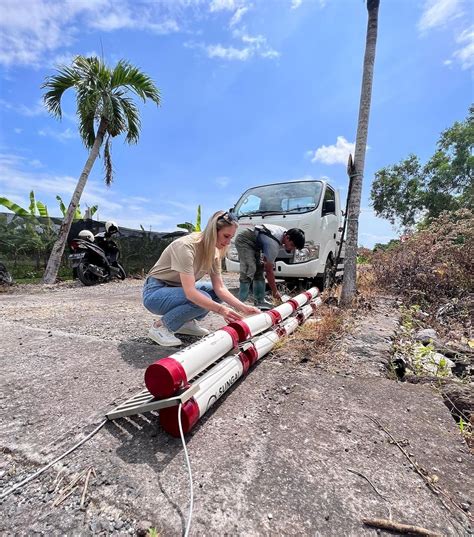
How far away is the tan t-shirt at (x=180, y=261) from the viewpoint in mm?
2285

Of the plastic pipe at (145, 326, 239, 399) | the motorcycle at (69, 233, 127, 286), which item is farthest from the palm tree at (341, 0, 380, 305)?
the motorcycle at (69, 233, 127, 286)

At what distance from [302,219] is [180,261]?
3.18 metres

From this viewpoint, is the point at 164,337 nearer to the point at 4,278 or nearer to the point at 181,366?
the point at 181,366

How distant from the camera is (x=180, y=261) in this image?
2.29m

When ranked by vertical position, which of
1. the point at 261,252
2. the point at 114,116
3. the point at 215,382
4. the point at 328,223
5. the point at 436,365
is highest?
the point at 114,116

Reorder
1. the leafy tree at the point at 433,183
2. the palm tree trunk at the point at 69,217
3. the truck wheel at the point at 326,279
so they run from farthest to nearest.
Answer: the leafy tree at the point at 433,183 → the palm tree trunk at the point at 69,217 → the truck wheel at the point at 326,279

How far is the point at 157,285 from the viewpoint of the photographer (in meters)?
2.68

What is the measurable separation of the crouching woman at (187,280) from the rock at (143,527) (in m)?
1.36

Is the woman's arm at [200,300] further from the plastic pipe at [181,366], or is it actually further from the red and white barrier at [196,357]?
the plastic pipe at [181,366]

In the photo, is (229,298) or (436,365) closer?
(436,365)

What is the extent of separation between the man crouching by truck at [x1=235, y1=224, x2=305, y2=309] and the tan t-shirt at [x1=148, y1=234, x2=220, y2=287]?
56.6 inches

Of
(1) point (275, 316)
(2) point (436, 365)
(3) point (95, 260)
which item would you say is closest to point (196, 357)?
(1) point (275, 316)

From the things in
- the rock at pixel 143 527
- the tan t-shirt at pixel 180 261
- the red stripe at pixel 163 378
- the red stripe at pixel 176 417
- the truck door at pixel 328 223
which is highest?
the truck door at pixel 328 223

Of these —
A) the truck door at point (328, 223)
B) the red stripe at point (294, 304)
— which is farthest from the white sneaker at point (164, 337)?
the truck door at point (328, 223)
